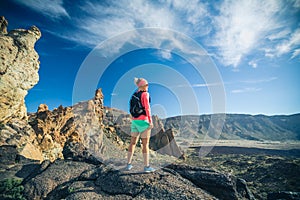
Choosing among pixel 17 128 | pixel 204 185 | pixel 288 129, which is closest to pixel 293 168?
pixel 204 185

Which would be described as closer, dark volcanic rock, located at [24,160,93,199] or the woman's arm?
the woman's arm

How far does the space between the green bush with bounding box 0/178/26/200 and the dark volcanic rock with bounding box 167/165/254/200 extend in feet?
19.5

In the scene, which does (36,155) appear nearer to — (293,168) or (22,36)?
(22,36)

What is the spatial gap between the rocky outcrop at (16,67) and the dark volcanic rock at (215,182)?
537 inches

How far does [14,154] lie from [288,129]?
9505 inches

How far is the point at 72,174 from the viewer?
7.84 m

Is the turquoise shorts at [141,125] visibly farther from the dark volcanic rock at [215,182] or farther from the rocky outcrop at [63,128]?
the rocky outcrop at [63,128]

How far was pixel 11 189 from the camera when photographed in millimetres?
7055

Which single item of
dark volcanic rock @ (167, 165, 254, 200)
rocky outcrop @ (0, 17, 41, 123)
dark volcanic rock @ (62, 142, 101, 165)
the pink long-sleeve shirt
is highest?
rocky outcrop @ (0, 17, 41, 123)

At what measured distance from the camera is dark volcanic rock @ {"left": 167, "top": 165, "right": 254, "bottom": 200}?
649 cm

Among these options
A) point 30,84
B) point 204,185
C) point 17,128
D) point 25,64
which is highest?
point 25,64

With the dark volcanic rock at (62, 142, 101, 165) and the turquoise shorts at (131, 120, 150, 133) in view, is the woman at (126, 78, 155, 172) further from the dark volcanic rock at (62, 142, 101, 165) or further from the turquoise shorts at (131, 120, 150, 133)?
the dark volcanic rock at (62, 142, 101, 165)

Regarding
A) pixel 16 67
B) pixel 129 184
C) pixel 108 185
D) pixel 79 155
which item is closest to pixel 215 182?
pixel 129 184

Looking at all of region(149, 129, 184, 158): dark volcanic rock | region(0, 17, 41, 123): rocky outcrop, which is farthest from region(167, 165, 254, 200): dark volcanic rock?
region(149, 129, 184, 158): dark volcanic rock
